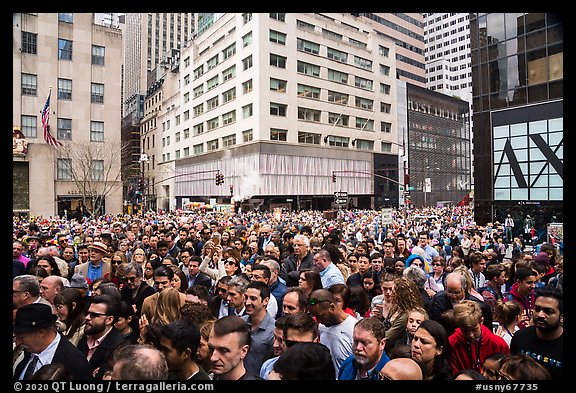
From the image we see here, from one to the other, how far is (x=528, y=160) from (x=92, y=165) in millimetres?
37481

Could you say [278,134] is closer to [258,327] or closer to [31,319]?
[258,327]

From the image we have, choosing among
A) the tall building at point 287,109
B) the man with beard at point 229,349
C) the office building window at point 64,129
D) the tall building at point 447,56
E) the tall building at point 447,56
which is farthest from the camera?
Answer: the tall building at point 447,56

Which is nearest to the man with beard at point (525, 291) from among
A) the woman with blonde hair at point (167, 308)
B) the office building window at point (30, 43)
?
the woman with blonde hair at point (167, 308)

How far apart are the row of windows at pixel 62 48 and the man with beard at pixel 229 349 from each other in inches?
1535


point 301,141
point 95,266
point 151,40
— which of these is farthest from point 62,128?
point 151,40

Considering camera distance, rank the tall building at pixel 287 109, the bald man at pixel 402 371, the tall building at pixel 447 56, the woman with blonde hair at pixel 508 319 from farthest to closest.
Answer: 1. the tall building at pixel 447 56
2. the tall building at pixel 287 109
3. the woman with blonde hair at pixel 508 319
4. the bald man at pixel 402 371

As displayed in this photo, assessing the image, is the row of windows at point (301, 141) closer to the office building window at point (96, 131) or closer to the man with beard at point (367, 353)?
the office building window at point (96, 131)

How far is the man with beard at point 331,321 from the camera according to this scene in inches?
159

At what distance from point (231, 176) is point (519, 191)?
39.4m

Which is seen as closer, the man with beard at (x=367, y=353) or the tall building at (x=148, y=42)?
the man with beard at (x=367, y=353)

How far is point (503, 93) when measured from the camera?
94.3ft

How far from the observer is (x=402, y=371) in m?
2.71

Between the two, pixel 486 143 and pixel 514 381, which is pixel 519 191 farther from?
pixel 514 381

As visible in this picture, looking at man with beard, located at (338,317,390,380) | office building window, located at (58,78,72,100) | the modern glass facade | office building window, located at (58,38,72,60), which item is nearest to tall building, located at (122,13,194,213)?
the modern glass facade
